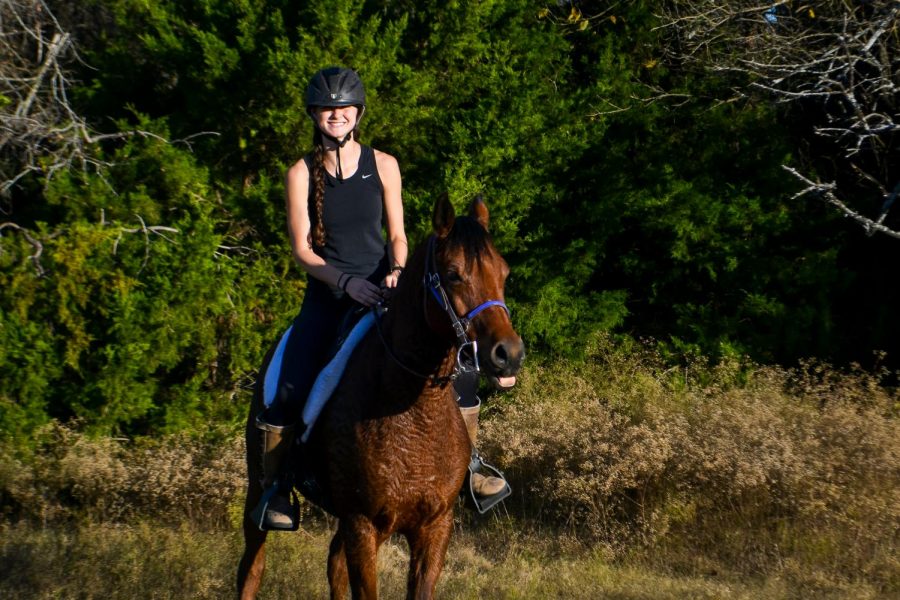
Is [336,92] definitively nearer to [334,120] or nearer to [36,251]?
[334,120]

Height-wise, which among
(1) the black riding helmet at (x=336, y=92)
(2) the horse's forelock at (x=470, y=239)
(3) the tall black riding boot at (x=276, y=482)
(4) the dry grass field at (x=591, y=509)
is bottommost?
(4) the dry grass field at (x=591, y=509)

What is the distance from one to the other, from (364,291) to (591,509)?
14.8 feet

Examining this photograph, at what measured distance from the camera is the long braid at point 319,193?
500 centimetres

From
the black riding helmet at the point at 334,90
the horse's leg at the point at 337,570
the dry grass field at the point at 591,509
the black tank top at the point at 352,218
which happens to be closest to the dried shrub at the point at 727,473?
the dry grass field at the point at 591,509

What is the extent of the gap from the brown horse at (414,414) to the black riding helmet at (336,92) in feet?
3.29

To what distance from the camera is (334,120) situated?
505cm

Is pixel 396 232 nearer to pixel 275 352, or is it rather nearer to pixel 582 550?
pixel 275 352

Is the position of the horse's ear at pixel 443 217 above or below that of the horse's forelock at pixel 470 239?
above

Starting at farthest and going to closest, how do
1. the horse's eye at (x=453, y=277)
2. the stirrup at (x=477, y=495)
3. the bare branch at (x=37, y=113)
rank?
the bare branch at (x=37, y=113) → the stirrup at (x=477, y=495) → the horse's eye at (x=453, y=277)

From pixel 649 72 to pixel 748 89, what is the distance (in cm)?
151

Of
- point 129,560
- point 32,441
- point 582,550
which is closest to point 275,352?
point 129,560

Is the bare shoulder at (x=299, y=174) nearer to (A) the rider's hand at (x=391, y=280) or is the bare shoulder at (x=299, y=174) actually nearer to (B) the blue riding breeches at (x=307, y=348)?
(B) the blue riding breeches at (x=307, y=348)

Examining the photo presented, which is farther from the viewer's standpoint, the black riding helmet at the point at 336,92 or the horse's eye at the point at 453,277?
the black riding helmet at the point at 336,92

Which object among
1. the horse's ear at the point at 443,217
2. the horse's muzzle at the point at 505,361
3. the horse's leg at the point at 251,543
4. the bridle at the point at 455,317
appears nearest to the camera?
the horse's muzzle at the point at 505,361
